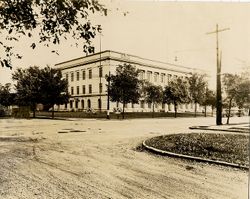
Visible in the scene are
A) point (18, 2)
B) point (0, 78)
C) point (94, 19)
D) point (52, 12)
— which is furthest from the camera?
point (0, 78)

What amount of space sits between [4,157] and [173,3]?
5071 millimetres

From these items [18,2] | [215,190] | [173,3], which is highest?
[173,3]

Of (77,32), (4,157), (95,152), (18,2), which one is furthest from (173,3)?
(4,157)

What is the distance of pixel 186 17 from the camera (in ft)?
20.5

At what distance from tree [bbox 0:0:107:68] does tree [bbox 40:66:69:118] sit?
55.9 feet

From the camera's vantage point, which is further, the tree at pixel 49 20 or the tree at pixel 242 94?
the tree at pixel 242 94

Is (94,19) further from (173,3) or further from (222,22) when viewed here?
(222,22)

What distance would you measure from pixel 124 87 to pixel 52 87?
769cm

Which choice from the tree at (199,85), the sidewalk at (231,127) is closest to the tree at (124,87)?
the tree at (199,85)

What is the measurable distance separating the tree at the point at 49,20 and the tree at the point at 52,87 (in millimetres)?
17052

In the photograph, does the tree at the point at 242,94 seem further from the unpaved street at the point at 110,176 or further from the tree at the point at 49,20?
the tree at the point at 49,20

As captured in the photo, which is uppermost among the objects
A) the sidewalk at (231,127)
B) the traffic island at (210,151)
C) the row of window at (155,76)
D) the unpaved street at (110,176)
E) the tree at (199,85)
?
the row of window at (155,76)

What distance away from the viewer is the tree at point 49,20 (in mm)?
4336

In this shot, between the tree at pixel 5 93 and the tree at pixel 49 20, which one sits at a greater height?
the tree at pixel 49 20
